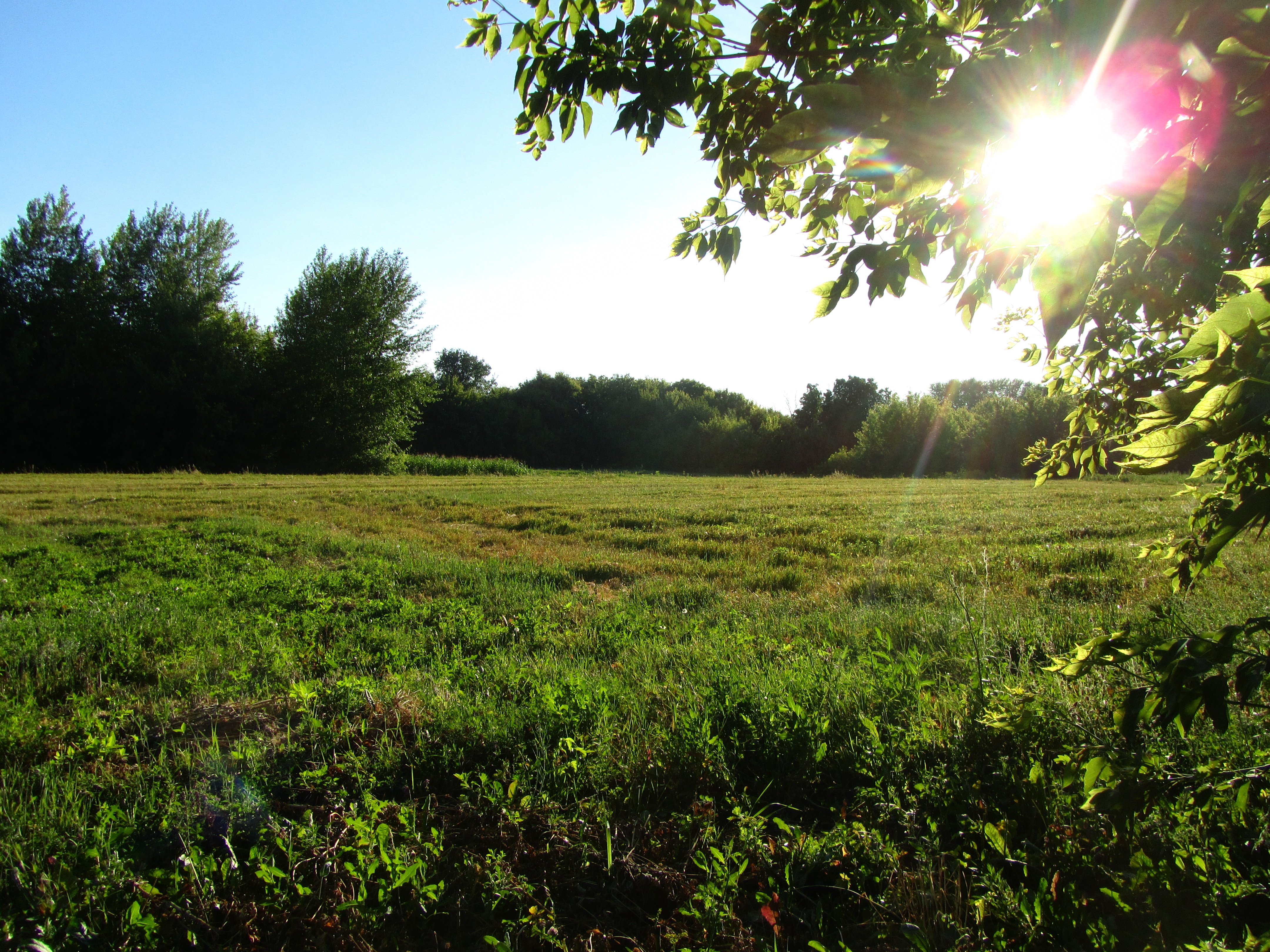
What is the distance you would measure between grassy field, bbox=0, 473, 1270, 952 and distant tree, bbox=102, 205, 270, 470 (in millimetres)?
28441

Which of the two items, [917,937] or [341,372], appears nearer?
[917,937]

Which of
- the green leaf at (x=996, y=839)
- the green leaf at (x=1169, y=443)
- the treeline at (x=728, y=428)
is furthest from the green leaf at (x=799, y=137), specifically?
the treeline at (x=728, y=428)

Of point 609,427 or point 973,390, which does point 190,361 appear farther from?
point 973,390

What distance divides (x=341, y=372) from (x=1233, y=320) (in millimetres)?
33553

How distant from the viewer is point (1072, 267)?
1100 mm

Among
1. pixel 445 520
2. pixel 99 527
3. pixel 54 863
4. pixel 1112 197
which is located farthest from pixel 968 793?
pixel 99 527

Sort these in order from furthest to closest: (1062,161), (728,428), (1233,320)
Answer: (728,428) < (1062,161) < (1233,320)

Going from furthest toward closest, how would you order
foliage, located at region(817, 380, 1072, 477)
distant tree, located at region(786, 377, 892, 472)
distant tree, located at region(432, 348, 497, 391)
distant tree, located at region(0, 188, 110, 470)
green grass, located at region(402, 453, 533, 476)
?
1. distant tree, located at region(432, 348, 497, 391)
2. distant tree, located at region(786, 377, 892, 472)
3. foliage, located at region(817, 380, 1072, 477)
4. green grass, located at region(402, 453, 533, 476)
5. distant tree, located at region(0, 188, 110, 470)

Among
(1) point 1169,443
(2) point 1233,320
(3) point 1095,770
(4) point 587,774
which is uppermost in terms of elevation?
(2) point 1233,320

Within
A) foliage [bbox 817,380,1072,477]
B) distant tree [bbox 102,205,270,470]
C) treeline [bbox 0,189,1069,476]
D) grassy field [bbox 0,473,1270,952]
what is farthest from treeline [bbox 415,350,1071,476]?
grassy field [bbox 0,473,1270,952]

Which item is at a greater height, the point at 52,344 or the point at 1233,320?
the point at 52,344

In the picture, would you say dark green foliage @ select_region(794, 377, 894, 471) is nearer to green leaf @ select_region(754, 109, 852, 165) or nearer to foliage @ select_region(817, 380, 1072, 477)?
foliage @ select_region(817, 380, 1072, 477)

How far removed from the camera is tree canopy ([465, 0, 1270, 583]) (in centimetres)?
97

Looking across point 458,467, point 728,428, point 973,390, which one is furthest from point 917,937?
point 973,390
